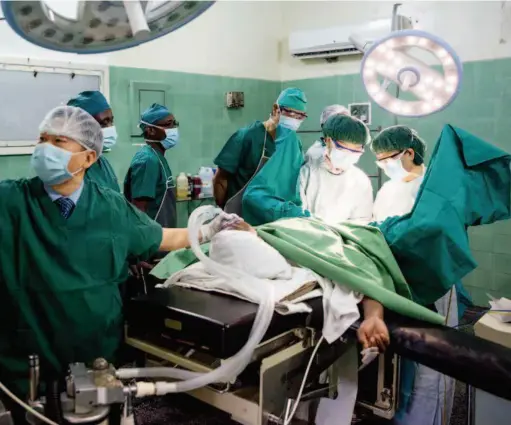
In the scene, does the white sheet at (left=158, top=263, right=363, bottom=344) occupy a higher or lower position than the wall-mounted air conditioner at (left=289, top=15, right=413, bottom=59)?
lower

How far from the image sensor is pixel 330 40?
4.13m

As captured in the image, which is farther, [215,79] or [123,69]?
[215,79]

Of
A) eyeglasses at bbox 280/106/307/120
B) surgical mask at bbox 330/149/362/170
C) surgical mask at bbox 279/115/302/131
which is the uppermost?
eyeglasses at bbox 280/106/307/120

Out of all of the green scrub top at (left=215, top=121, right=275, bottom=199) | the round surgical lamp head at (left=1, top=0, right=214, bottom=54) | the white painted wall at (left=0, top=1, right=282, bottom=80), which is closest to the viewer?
the round surgical lamp head at (left=1, top=0, right=214, bottom=54)

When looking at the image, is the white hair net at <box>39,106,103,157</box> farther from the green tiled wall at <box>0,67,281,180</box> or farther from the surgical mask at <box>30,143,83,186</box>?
the green tiled wall at <box>0,67,281,180</box>

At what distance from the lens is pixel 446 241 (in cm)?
171

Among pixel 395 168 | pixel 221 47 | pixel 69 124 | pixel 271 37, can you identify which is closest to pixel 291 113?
pixel 395 168

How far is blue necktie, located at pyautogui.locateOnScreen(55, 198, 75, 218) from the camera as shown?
1.46 meters

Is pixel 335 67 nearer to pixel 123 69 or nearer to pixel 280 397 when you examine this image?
pixel 123 69

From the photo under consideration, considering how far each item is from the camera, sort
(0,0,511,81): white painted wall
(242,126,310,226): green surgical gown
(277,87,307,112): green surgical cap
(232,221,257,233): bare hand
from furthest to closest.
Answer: (0,0,511,81): white painted wall → (277,87,307,112): green surgical cap → (242,126,310,226): green surgical gown → (232,221,257,233): bare hand

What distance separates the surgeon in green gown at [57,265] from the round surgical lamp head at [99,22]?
49cm

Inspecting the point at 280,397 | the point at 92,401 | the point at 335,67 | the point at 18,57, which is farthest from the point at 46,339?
the point at 335,67

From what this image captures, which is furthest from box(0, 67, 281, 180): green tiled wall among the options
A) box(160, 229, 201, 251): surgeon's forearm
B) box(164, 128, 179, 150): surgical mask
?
box(160, 229, 201, 251): surgeon's forearm

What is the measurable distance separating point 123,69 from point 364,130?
6.05 ft
